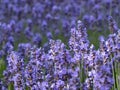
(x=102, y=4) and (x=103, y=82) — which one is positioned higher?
(x=102, y=4)

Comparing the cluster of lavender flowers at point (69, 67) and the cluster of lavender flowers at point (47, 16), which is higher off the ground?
the cluster of lavender flowers at point (47, 16)

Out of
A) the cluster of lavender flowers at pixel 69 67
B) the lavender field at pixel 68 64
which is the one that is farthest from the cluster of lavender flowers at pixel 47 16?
the cluster of lavender flowers at pixel 69 67

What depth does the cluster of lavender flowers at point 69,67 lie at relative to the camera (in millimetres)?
4254

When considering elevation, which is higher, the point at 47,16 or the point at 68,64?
the point at 47,16

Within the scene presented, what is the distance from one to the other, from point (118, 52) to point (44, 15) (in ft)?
21.2

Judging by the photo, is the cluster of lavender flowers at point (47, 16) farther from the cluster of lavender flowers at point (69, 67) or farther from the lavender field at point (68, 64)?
the cluster of lavender flowers at point (69, 67)

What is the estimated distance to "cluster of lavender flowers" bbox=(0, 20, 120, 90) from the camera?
4.25m

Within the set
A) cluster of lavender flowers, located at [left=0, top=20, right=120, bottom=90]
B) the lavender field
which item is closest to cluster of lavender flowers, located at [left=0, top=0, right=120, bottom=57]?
the lavender field

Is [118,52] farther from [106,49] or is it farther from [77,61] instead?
[77,61]

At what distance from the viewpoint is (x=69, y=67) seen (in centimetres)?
524

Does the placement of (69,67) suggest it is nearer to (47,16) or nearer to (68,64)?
Answer: (68,64)

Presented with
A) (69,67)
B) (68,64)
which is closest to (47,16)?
(69,67)

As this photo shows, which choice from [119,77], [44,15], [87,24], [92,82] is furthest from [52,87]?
[44,15]

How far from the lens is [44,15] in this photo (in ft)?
36.1
